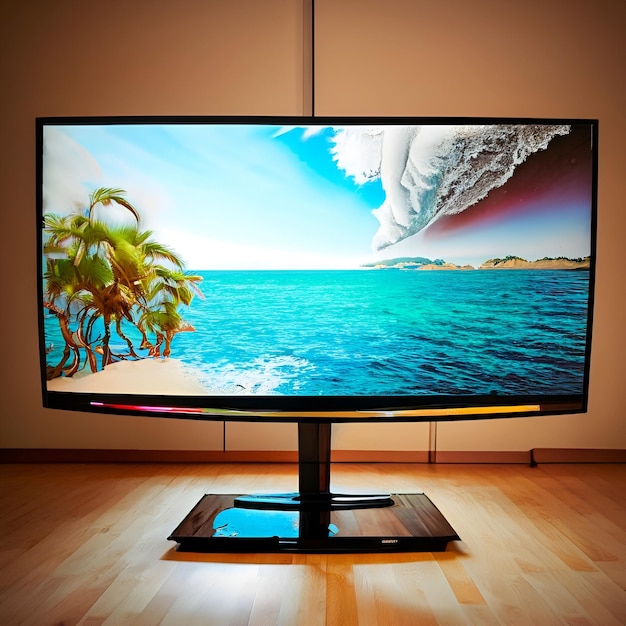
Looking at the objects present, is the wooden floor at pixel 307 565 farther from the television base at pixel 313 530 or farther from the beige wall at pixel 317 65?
the beige wall at pixel 317 65

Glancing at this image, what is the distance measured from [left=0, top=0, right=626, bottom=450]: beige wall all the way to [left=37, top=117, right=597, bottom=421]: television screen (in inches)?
48.0

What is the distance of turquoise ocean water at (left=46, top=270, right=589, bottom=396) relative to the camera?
2.45 m

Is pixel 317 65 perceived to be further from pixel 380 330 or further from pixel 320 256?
pixel 380 330

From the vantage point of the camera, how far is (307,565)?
231 centimetres

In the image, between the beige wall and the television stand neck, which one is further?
the beige wall

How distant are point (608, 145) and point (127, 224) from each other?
95.5 inches

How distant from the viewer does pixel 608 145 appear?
363 centimetres

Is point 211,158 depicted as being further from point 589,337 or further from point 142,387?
point 589,337

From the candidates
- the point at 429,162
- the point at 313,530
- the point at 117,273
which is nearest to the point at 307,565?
the point at 313,530

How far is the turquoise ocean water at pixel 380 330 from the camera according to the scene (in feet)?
8.03

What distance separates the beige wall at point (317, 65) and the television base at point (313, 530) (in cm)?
171

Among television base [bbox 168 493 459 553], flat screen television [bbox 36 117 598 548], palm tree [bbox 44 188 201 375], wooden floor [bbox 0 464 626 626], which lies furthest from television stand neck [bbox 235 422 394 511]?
palm tree [bbox 44 188 201 375]

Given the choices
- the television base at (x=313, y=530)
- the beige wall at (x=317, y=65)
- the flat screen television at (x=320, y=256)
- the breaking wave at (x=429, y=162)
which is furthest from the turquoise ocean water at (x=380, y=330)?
the beige wall at (x=317, y=65)

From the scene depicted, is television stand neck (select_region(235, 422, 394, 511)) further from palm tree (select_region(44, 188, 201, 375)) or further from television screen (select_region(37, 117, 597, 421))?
palm tree (select_region(44, 188, 201, 375))
